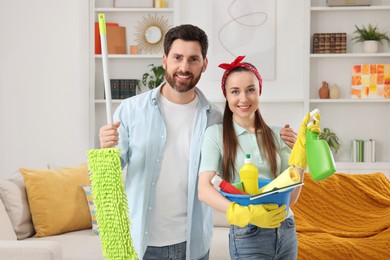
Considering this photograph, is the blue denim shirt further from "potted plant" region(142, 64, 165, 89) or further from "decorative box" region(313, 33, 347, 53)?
"decorative box" region(313, 33, 347, 53)

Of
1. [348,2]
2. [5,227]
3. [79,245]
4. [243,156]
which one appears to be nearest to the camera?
[243,156]

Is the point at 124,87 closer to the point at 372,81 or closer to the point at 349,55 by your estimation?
the point at 349,55

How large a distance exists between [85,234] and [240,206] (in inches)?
93.1

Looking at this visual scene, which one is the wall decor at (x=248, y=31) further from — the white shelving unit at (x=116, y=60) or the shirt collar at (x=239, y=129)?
the shirt collar at (x=239, y=129)

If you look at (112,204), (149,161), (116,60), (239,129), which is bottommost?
(112,204)

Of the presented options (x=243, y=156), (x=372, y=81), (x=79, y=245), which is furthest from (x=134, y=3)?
(x=243, y=156)

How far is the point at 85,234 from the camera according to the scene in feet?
13.9

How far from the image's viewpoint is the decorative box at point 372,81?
6.13m

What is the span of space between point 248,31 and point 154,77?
0.86m

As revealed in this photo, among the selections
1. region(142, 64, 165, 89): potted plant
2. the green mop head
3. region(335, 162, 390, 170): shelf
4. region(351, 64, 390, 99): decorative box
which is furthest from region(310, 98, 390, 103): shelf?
the green mop head

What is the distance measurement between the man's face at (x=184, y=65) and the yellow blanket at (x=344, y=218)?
1978 mm

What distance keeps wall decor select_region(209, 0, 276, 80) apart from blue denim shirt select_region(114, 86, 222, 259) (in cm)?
371

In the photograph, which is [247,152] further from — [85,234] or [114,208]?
[85,234]

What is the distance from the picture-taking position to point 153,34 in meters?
6.25
